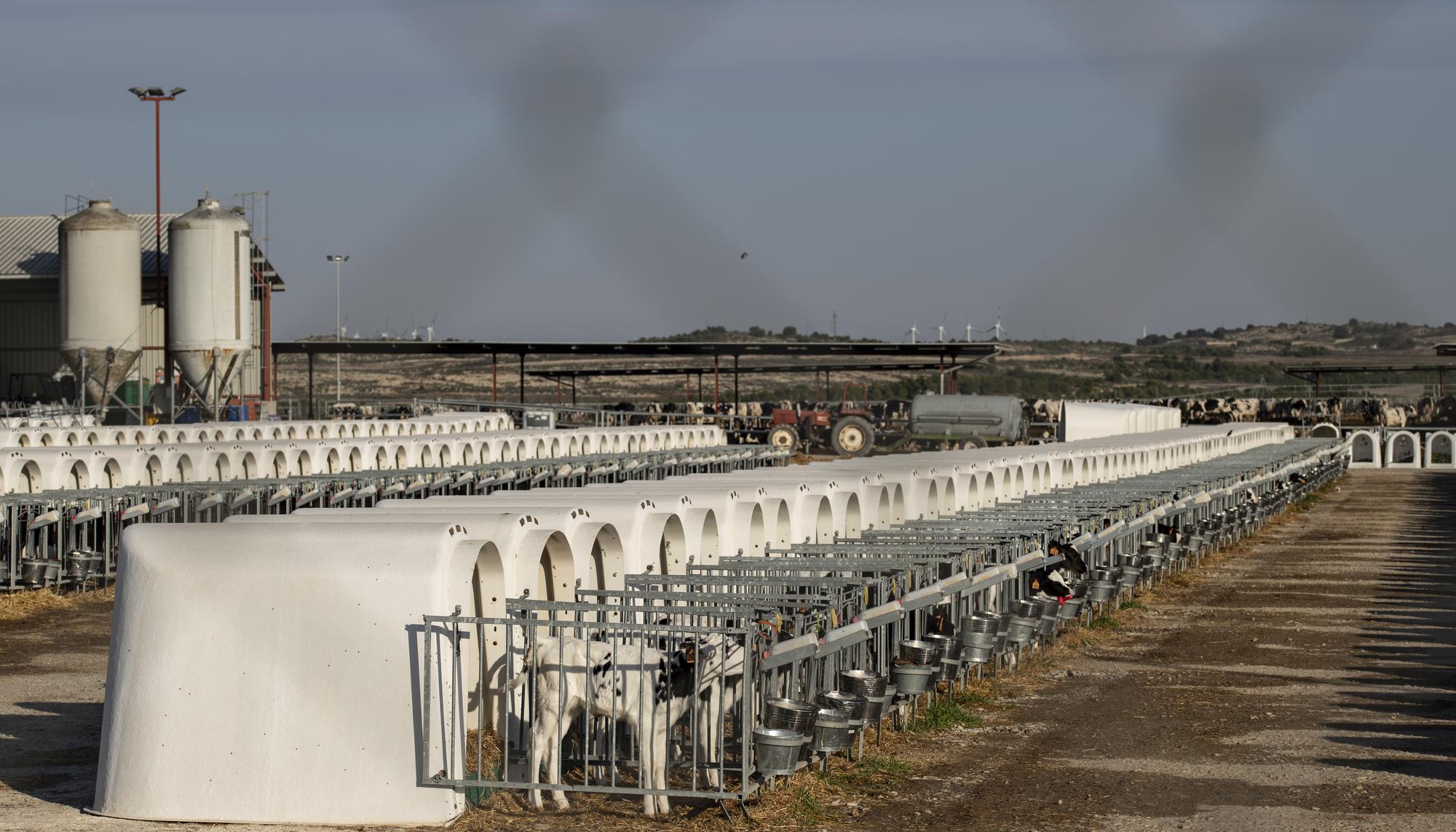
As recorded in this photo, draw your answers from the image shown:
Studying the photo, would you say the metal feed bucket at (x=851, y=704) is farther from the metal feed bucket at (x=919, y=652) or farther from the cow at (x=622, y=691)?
the metal feed bucket at (x=919, y=652)

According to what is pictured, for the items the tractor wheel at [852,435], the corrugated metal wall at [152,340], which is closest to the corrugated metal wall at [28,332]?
the corrugated metal wall at [152,340]

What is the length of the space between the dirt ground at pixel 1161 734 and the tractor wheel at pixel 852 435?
41766 millimetres

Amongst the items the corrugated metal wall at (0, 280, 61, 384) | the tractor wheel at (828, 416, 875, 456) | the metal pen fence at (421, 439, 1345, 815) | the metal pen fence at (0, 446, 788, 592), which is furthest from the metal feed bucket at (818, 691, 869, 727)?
the corrugated metal wall at (0, 280, 61, 384)

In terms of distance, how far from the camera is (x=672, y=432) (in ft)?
197

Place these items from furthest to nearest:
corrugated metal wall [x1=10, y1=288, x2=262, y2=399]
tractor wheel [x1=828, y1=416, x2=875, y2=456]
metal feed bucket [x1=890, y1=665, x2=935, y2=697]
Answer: corrugated metal wall [x1=10, y1=288, x2=262, y2=399] → tractor wheel [x1=828, y1=416, x2=875, y2=456] → metal feed bucket [x1=890, y1=665, x2=935, y2=697]

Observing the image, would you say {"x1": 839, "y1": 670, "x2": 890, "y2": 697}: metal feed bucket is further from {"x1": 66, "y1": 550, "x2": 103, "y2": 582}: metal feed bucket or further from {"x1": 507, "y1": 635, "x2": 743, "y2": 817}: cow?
{"x1": 66, "y1": 550, "x2": 103, "y2": 582}: metal feed bucket

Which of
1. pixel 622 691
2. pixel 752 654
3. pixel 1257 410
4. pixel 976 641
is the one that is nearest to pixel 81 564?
pixel 976 641

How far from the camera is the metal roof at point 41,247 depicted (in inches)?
3083

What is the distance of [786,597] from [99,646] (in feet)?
36.7

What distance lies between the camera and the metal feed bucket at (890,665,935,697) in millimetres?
16172

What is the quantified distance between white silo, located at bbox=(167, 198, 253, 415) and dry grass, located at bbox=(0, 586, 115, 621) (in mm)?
43604

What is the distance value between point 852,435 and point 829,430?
5417 millimetres

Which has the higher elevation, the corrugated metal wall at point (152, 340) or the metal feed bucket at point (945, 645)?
the corrugated metal wall at point (152, 340)

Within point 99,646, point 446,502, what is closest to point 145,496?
point 99,646
